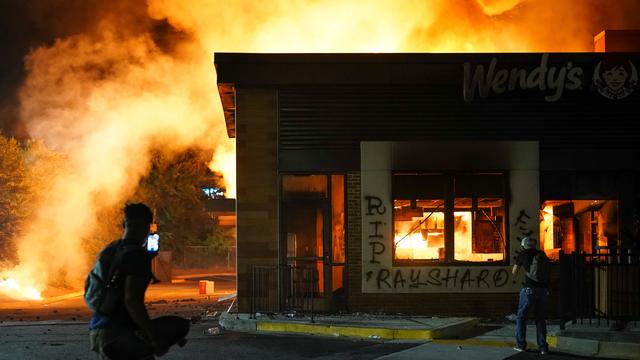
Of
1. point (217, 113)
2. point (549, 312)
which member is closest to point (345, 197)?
point (549, 312)

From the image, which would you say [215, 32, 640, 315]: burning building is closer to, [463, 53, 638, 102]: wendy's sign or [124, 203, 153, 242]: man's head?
→ [463, 53, 638, 102]: wendy's sign

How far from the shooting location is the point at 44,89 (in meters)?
28.8

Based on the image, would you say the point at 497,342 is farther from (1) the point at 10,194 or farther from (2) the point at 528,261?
(1) the point at 10,194

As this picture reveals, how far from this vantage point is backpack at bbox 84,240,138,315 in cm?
526

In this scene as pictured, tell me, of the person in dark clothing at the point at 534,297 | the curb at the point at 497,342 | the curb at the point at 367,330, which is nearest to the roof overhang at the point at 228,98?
the curb at the point at 367,330

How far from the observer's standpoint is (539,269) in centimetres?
1139

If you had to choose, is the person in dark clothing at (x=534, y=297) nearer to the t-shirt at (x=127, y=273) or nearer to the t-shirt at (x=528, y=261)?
the t-shirt at (x=528, y=261)

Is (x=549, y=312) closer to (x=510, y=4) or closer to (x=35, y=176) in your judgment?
(x=510, y=4)

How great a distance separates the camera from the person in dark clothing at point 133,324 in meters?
5.17

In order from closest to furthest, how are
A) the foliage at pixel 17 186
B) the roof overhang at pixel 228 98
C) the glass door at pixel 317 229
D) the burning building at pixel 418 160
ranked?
the burning building at pixel 418 160 < the glass door at pixel 317 229 < the roof overhang at pixel 228 98 < the foliage at pixel 17 186

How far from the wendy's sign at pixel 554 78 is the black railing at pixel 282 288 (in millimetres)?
4494

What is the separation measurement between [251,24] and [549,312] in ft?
33.1

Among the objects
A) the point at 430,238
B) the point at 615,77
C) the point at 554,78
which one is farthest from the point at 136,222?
the point at 615,77

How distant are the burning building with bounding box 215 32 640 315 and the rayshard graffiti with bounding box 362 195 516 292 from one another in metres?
0.02
